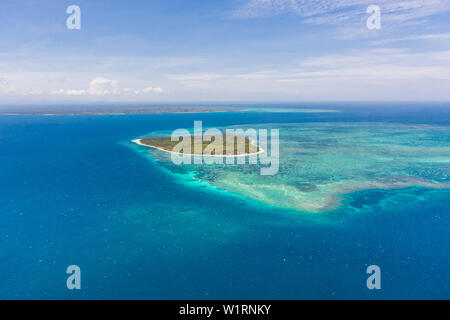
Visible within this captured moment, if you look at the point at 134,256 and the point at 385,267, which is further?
the point at 134,256

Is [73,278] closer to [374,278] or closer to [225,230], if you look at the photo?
[225,230]

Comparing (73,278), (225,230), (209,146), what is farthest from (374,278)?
(209,146)

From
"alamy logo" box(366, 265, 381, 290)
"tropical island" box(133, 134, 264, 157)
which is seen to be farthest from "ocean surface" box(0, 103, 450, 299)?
"tropical island" box(133, 134, 264, 157)

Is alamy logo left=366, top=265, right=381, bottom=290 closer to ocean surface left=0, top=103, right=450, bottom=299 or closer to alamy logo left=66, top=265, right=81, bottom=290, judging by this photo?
ocean surface left=0, top=103, right=450, bottom=299

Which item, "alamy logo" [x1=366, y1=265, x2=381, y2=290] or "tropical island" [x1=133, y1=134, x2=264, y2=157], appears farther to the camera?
"tropical island" [x1=133, y1=134, x2=264, y2=157]

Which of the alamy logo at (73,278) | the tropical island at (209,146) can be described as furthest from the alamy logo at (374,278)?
the tropical island at (209,146)
